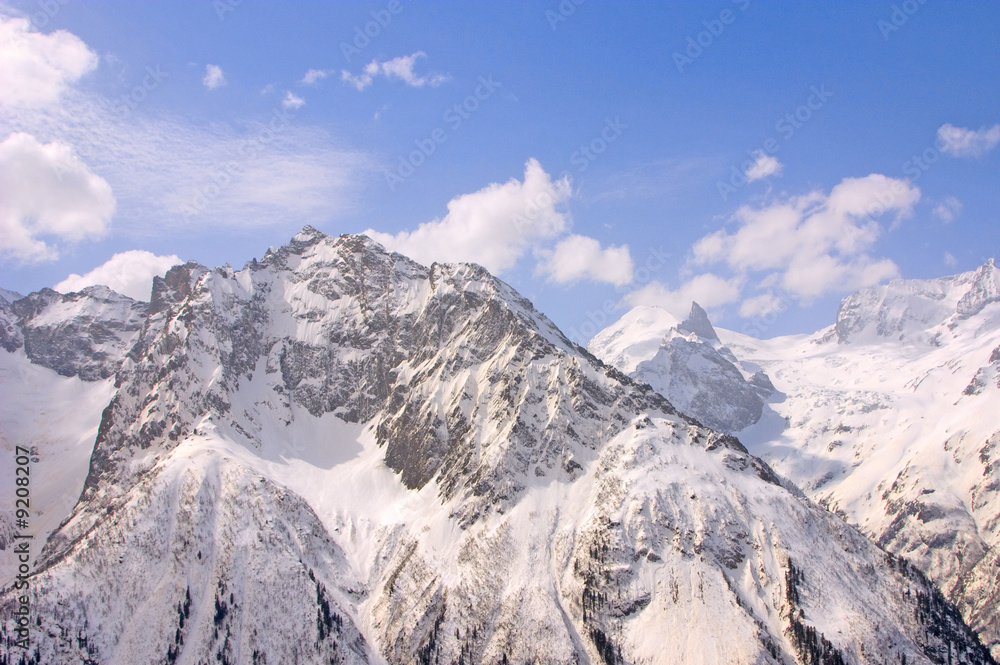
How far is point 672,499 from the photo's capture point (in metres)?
200

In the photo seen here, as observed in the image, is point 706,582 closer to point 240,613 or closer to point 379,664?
point 379,664

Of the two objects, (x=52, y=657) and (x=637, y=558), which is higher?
(x=637, y=558)

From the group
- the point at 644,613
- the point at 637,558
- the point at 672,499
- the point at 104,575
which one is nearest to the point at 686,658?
the point at 644,613

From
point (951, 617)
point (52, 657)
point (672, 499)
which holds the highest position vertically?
point (672, 499)

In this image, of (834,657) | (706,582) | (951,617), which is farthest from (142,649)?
(951,617)

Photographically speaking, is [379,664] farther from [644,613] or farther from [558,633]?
[644,613]

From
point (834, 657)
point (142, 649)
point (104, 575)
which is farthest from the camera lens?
point (104, 575)

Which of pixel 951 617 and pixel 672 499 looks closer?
pixel 951 617

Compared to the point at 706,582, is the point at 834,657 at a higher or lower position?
lower

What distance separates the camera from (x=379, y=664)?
18300 centimetres

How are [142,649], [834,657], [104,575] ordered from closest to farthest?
[834,657]
[142,649]
[104,575]

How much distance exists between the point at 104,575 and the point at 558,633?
116m

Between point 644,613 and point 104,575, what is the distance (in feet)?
447

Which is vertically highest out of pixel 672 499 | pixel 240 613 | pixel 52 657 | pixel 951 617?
pixel 672 499
